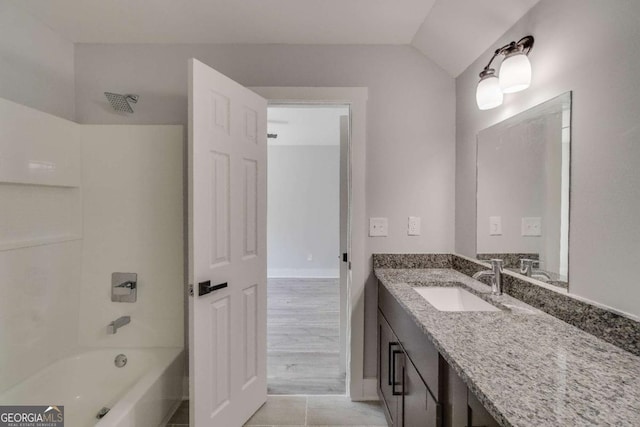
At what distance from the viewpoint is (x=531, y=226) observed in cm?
136

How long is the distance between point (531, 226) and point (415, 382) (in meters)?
0.87

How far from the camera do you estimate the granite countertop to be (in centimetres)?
63

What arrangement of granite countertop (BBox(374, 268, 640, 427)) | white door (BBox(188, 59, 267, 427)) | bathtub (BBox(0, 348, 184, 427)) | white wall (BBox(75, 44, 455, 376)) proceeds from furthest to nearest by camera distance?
white wall (BBox(75, 44, 455, 376)), bathtub (BBox(0, 348, 184, 427)), white door (BBox(188, 59, 267, 427)), granite countertop (BBox(374, 268, 640, 427))

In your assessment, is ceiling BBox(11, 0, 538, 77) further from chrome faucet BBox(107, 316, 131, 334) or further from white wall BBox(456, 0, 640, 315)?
chrome faucet BBox(107, 316, 131, 334)

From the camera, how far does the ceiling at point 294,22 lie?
1593 millimetres

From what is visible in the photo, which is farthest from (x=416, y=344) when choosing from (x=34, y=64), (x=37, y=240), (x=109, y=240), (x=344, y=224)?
(x=34, y=64)

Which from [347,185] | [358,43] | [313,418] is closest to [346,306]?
[313,418]

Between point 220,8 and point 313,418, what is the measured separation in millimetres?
2467

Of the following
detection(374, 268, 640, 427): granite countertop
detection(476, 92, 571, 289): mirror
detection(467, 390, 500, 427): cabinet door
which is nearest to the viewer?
detection(374, 268, 640, 427): granite countertop

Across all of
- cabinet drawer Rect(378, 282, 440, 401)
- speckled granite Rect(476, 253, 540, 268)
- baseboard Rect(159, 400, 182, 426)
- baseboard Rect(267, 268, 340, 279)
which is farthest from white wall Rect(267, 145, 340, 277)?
speckled granite Rect(476, 253, 540, 268)

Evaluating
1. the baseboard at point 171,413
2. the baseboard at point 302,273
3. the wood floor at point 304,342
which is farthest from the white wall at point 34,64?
the baseboard at point 302,273

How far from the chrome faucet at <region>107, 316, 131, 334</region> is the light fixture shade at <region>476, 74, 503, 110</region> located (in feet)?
8.09

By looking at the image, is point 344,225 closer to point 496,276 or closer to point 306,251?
point 496,276

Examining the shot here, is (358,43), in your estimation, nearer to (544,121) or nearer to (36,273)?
(544,121)
